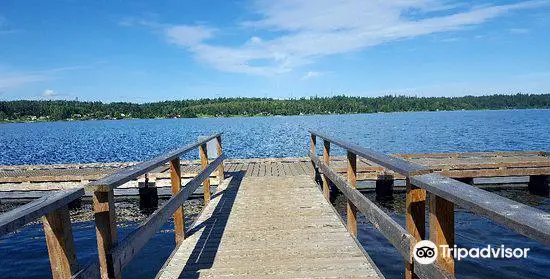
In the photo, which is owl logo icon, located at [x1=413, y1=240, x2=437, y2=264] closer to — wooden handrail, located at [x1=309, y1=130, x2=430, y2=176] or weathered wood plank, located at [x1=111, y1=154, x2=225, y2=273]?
wooden handrail, located at [x1=309, y1=130, x2=430, y2=176]

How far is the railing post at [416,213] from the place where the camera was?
2.97 metres

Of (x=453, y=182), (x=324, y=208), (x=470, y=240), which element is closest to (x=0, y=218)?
(x=453, y=182)

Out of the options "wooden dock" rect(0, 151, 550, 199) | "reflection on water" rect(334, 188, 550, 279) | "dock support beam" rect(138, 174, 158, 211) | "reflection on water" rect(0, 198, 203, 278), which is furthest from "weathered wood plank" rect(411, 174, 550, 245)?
"dock support beam" rect(138, 174, 158, 211)

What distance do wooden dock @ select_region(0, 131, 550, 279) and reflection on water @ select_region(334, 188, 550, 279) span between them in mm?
1673

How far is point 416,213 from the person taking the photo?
118 inches

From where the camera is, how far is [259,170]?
42.5 feet

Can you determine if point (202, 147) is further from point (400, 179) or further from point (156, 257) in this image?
point (400, 179)

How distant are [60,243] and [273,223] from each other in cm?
429

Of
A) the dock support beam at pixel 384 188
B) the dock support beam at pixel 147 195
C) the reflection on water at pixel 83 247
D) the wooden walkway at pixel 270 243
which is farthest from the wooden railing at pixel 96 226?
the dock support beam at pixel 384 188

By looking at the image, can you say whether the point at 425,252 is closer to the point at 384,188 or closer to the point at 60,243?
the point at 60,243

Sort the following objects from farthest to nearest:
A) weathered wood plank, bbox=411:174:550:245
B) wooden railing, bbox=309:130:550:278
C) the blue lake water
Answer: the blue lake water < wooden railing, bbox=309:130:550:278 < weathered wood plank, bbox=411:174:550:245

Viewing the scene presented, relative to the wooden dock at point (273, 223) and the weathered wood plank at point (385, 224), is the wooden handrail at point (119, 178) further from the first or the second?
the weathered wood plank at point (385, 224)

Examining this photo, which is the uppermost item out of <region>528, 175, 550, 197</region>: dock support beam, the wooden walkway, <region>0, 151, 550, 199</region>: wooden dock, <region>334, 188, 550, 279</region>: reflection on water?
the wooden walkway

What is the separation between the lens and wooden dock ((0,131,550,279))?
7.54 feet
